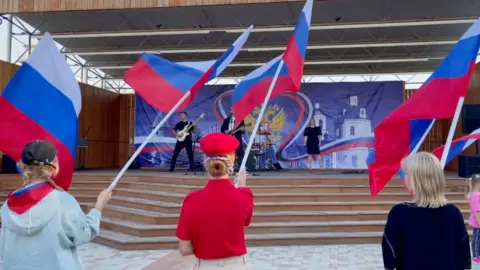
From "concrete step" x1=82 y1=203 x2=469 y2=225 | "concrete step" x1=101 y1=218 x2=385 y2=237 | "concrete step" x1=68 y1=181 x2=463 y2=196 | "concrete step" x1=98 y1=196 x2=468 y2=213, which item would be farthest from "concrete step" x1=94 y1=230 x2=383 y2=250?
"concrete step" x1=68 y1=181 x2=463 y2=196

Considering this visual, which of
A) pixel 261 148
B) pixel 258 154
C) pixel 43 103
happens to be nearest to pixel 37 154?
pixel 43 103

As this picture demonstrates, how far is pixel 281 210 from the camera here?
28.5 feet

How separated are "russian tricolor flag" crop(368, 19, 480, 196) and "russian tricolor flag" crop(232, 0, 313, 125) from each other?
48.9 inches

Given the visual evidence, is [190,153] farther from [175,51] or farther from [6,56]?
[6,56]

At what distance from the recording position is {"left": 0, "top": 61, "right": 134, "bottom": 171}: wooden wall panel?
15820 millimetres

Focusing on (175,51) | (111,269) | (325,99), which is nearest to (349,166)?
(325,99)

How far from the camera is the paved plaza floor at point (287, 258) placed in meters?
6.27

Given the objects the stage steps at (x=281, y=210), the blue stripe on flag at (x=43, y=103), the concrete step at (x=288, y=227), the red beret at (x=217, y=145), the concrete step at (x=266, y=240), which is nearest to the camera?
the red beret at (x=217, y=145)

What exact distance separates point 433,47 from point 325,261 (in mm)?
11231

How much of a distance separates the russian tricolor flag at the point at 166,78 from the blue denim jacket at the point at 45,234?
2.45m

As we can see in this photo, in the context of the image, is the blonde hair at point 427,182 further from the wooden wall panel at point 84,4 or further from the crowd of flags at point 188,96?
the wooden wall panel at point 84,4

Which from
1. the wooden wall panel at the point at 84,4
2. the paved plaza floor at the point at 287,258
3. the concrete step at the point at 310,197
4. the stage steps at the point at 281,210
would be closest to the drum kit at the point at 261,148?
the stage steps at the point at 281,210

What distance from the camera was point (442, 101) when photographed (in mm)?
4113

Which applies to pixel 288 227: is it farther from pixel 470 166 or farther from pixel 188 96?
pixel 470 166
